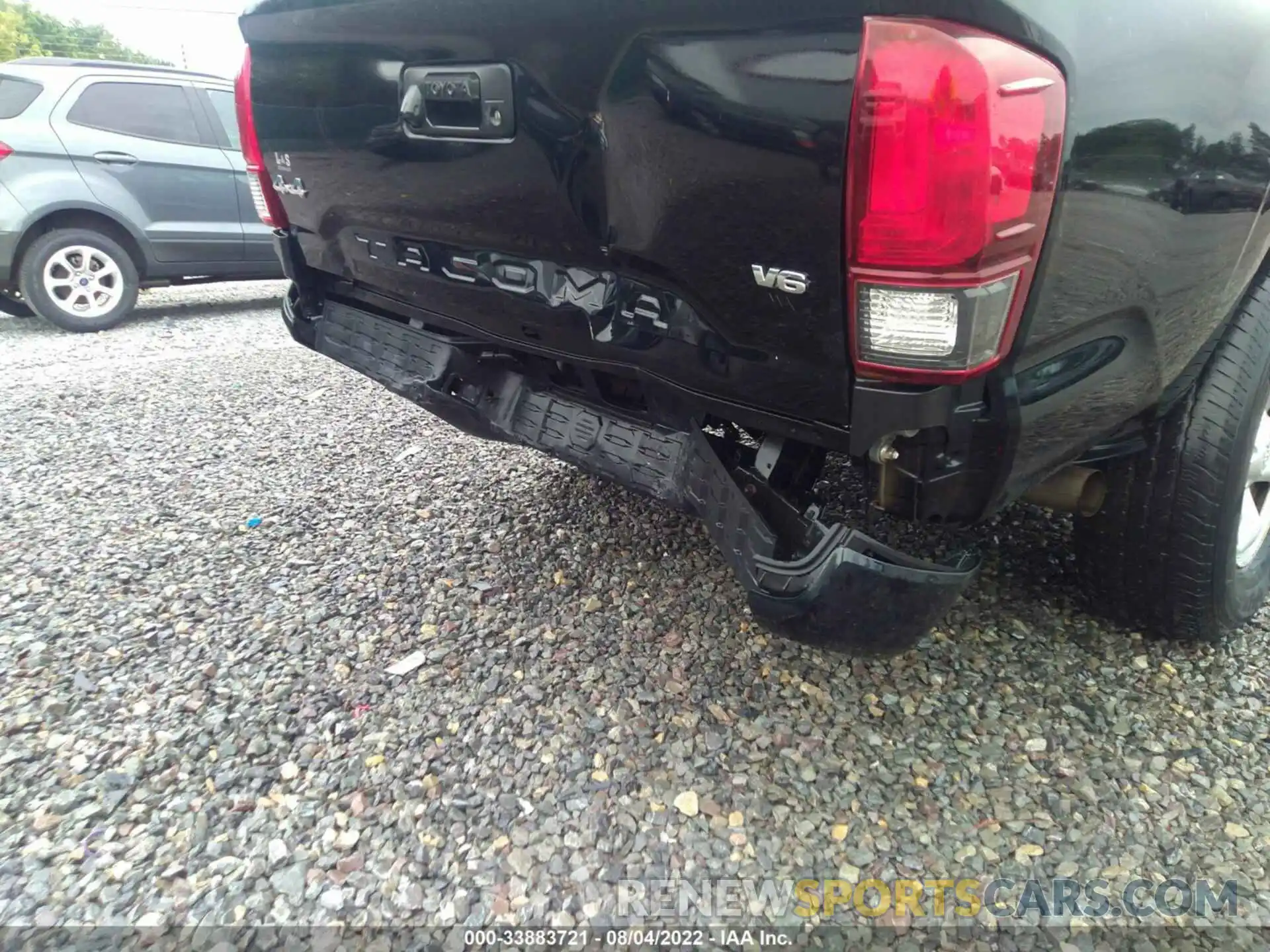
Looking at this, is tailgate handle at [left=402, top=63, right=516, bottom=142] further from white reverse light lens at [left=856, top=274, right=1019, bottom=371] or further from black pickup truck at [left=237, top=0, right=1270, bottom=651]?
white reverse light lens at [left=856, top=274, right=1019, bottom=371]

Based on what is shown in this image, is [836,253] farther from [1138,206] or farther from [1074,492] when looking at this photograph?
[1074,492]

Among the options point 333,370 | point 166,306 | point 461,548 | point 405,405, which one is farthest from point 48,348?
point 461,548

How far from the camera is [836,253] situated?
1.30 meters

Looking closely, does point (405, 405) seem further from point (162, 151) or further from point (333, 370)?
point (162, 151)

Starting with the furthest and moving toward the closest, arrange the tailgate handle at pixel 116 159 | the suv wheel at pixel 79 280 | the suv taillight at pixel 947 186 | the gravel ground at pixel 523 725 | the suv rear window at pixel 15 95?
the tailgate handle at pixel 116 159 → the suv wheel at pixel 79 280 → the suv rear window at pixel 15 95 → the gravel ground at pixel 523 725 → the suv taillight at pixel 947 186

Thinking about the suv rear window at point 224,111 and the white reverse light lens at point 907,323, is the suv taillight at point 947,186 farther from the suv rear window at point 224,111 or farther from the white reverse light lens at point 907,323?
the suv rear window at point 224,111

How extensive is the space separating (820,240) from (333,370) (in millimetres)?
4116

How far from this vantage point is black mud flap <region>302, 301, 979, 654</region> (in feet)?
4.68

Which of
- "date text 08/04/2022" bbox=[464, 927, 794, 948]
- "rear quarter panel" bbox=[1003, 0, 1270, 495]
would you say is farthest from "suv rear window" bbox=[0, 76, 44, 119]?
"rear quarter panel" bbox=[1003, 0, 1270, 495]

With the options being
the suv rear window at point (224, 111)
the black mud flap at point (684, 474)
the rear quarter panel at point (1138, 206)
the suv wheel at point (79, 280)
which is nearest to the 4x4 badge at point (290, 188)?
the black mud flap at point (684, 474)

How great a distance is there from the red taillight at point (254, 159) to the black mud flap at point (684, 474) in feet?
0.92

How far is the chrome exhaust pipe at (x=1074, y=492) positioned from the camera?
1943mm

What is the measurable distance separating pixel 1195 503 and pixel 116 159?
6758mm

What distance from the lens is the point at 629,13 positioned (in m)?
1.40
